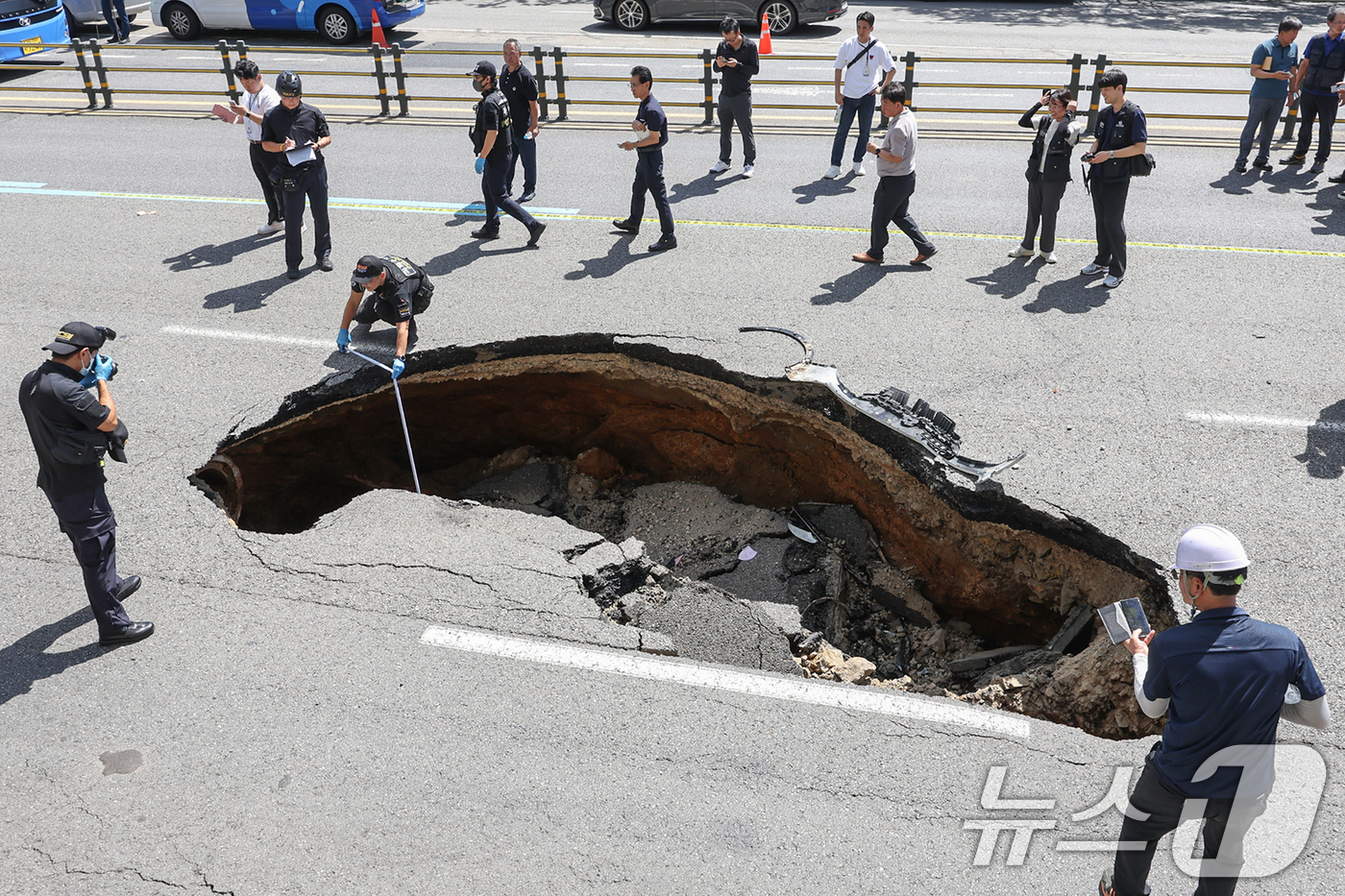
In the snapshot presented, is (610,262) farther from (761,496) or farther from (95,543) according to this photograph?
(95,543)

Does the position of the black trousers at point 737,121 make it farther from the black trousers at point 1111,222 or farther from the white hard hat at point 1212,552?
the white hard hat at point 1212,552

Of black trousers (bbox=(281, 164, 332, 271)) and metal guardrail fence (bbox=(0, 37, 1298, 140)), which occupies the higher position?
metal guardrail fence (bbox=(0, 37, 1298, 140))

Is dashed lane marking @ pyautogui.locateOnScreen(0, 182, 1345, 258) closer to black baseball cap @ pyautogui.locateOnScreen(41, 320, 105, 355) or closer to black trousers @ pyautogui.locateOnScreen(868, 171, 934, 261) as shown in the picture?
black trousers @ pyautogui.locateOnScreen(868, 171, 934, 261)

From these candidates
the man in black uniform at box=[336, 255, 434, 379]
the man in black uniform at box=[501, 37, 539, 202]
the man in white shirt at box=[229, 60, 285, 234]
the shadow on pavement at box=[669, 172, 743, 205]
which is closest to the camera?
the man in black uniform at box=[336, 255, 434, 379]

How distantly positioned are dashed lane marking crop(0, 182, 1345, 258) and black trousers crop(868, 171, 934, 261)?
1.12 metres

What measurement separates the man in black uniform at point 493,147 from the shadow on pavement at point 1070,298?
524cm

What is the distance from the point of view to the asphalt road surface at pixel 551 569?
4.08 meters

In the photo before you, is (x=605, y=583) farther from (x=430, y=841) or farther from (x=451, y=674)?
(x=430, y=841)

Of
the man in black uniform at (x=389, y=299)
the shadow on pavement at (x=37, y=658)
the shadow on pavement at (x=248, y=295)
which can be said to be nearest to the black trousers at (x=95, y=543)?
the shadow on pavement at (x=37, y=658)

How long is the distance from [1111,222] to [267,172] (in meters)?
8.76

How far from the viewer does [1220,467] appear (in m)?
6.43

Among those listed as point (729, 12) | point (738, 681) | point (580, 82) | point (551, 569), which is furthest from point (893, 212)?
point (729, 12)

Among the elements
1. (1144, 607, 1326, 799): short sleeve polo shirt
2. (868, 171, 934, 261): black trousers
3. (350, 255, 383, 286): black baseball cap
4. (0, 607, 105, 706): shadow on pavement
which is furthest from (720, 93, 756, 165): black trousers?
(1144, 607, 1326, 799): short sleeve polo shirt

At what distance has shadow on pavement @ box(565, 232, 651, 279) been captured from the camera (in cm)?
963
